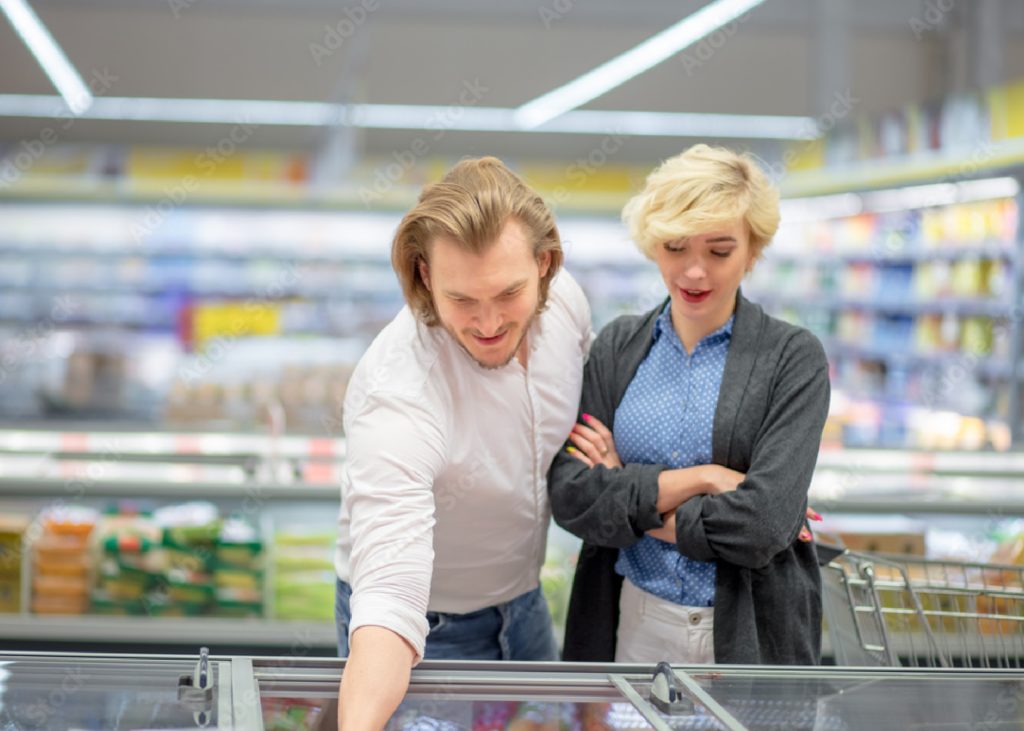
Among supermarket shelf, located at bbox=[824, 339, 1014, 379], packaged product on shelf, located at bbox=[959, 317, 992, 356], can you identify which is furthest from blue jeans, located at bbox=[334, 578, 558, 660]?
packaged product on shelf, located at bbox=[959, 317, 992, 356]

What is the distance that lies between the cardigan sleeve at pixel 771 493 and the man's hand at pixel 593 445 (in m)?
0.20

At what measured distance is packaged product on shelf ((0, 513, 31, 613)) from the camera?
3885mm

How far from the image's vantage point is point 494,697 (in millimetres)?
1596

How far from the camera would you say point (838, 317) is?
10188mm

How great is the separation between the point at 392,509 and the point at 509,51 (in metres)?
8.83

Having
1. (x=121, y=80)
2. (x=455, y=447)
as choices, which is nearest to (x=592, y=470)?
(x=455, y=447)

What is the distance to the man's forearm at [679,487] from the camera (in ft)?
6.54

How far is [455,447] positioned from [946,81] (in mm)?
11240

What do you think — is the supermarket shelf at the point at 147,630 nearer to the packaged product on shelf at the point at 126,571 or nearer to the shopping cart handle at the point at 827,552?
the packaged product on shelf at the point at 126,571

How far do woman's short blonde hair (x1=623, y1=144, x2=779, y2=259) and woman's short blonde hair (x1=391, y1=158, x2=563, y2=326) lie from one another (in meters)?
0.22

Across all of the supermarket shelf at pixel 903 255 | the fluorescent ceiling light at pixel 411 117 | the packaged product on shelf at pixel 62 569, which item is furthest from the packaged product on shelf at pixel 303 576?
the fluorescent ceiling light at pixel 411 117

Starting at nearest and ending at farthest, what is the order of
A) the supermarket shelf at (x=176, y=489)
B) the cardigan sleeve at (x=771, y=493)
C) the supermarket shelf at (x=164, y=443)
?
1. the cardigan sleeve at (x=771, y=493)
2. the supermarket shelf at (x=176, y=489)
3. the supermarket shelf at (x=164, y=443)

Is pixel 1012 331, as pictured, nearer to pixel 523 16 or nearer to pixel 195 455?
pixel 523 16

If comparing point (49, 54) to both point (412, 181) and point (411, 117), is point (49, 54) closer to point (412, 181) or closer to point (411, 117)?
point (411, 117)
